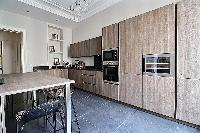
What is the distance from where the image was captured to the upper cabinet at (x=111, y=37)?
414 centimetres

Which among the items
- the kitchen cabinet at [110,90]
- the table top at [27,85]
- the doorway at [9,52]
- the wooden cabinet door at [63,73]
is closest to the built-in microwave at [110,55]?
the kitchen cabinet at [110,90]

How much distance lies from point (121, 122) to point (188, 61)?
1.65 metres

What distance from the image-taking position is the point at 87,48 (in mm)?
5961

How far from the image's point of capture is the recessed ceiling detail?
15.5 feet

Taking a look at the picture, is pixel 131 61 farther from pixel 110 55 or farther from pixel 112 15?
pixel 112 15

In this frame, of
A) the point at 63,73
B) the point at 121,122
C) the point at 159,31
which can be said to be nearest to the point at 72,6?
the point at 63,73

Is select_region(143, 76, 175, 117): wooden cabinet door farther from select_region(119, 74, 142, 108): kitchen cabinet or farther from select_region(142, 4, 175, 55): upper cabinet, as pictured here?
select_region(142, 4, 175, 55): upper cabinet

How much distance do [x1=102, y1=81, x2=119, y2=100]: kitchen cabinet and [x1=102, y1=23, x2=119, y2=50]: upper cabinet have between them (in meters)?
1.12

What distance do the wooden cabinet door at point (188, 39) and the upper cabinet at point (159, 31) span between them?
134 millimetres

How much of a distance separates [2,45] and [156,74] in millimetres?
7021

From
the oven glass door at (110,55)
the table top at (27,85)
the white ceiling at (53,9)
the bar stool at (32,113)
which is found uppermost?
the white ceiling at (53,9)

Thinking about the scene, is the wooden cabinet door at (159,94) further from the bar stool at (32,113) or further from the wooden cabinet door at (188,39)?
the bar stool at (32,113)

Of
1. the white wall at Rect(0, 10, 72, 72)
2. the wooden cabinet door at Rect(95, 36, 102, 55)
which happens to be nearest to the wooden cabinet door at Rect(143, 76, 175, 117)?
the wooden cabinet door at Rect(95, 36, 102, 55)

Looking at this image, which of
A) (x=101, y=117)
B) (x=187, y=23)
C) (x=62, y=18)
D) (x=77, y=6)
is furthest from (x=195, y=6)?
(x=62, y=18)
